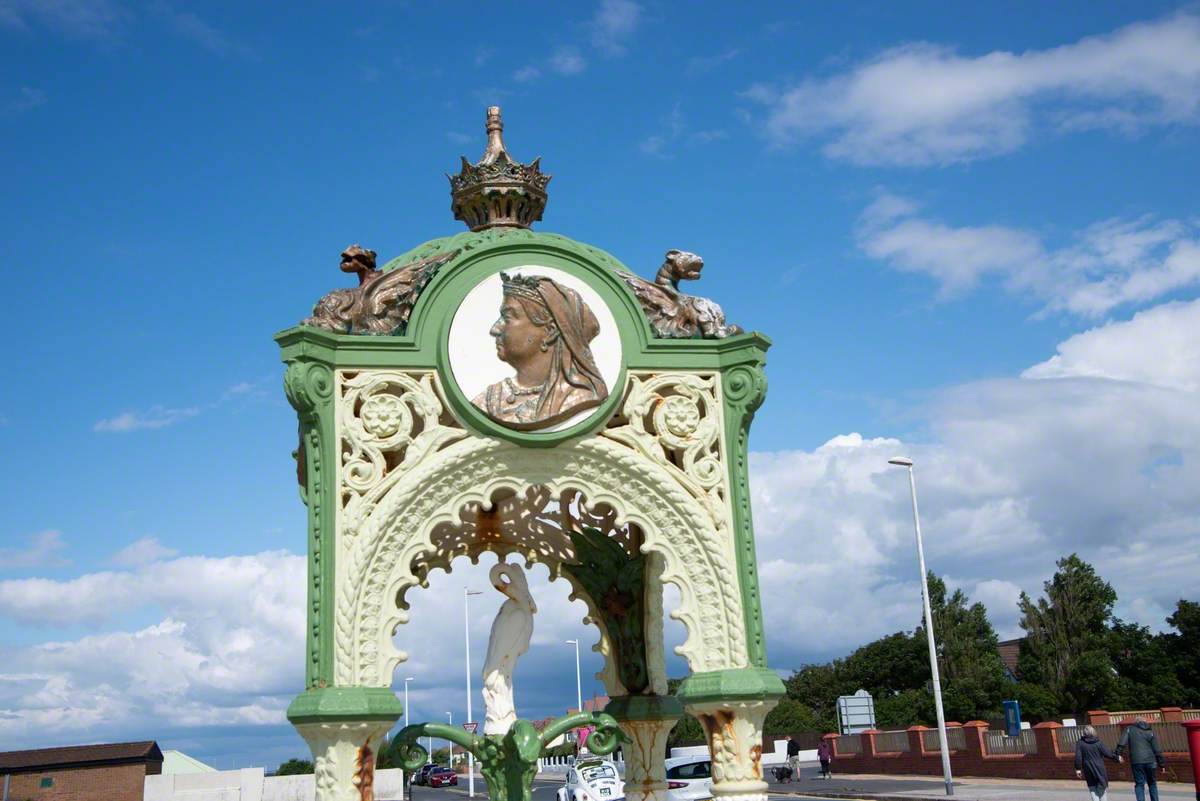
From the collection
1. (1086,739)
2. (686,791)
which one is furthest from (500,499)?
(686,791)

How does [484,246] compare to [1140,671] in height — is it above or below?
above

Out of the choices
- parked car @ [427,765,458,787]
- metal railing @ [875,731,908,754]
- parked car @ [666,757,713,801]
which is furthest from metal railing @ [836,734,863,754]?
parked car @ [427,765,458,787]

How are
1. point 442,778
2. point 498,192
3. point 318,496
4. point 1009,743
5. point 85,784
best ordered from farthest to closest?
point 442,778 < point 85,784 < point 1009,743 < point 498,192 < point 318,496

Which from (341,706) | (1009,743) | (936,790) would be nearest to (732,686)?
(341,706)

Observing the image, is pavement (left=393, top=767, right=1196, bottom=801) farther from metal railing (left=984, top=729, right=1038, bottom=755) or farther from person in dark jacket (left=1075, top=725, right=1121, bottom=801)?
person in dark jacket (left=1075, top=725, right=1121, bottom=801)

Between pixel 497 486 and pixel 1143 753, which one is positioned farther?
pixel 1143 753

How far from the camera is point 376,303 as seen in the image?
909cm

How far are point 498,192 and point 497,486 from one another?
303 centimetres

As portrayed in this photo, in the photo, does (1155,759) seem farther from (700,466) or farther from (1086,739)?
(700,466)

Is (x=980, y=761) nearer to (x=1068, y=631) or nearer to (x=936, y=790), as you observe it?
(x=936, y=790)

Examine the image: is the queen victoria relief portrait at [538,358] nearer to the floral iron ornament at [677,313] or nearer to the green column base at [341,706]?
the floral iron ornament at [677,313]

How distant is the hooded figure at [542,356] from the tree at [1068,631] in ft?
149

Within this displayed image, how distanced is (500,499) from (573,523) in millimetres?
938

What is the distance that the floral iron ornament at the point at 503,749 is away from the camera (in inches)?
349
